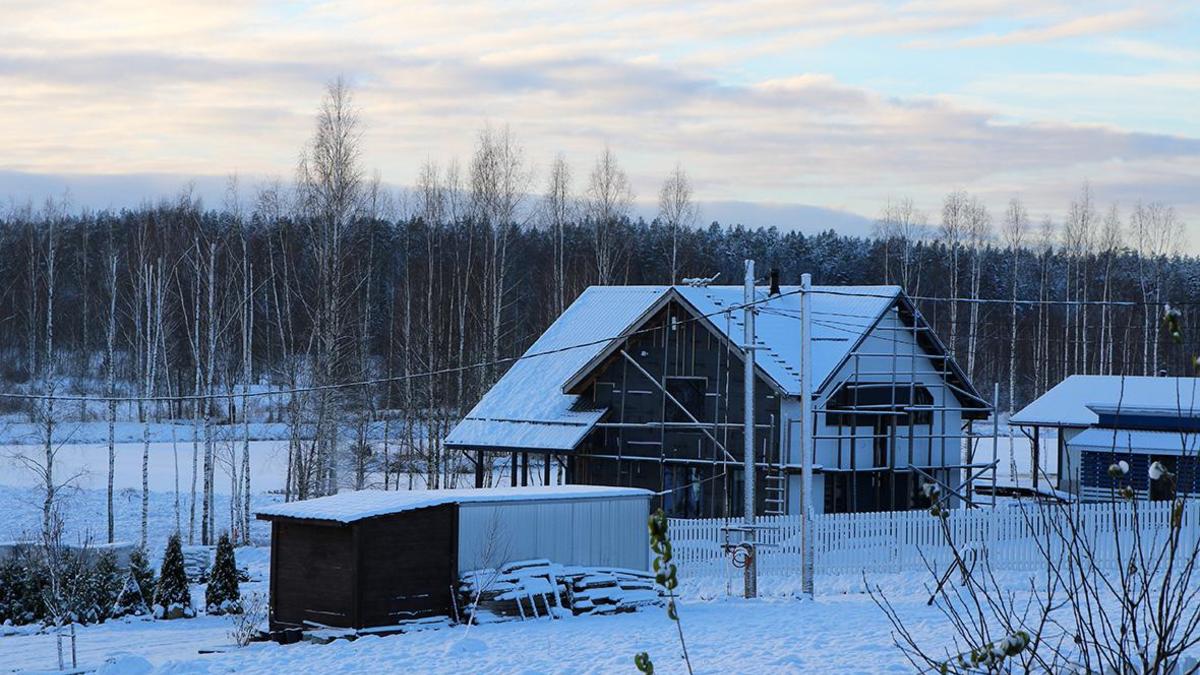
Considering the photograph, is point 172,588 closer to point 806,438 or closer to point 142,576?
point 142,576

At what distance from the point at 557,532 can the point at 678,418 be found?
42.7 feet

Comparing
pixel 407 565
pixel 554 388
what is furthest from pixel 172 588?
pixel 554 388

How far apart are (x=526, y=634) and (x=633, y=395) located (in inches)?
641

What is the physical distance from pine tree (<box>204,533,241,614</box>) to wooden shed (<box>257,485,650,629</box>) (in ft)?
18.2

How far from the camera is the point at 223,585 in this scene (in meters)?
25.2

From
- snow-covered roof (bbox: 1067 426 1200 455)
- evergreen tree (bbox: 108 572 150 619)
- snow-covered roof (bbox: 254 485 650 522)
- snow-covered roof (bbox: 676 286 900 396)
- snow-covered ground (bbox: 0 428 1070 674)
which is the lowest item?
evergreen tree (bbox: 108 572 150 619)

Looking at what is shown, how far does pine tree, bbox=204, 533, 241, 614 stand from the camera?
25078 millimetres

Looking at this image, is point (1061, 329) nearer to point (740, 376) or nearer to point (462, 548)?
point (740, 376)

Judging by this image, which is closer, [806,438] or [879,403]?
[806,438]

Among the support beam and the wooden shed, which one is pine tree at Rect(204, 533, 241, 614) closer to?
the wooden shed

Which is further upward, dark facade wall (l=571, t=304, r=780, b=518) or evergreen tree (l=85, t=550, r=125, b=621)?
dark facade wall (l=571, t=304, r=780, b=518)

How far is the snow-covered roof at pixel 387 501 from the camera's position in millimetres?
19219

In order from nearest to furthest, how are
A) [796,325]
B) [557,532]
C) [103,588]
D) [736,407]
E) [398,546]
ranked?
[398,546]
[557,532]
[103,588]
[736,407]
[796,325]

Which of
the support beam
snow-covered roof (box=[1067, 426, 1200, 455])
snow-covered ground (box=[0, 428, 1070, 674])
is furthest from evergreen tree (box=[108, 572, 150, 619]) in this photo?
snow-covered roof (box=[1067, 426, 1200, 455])
